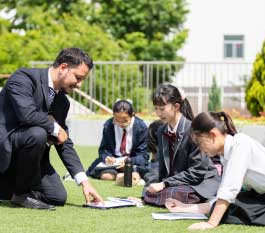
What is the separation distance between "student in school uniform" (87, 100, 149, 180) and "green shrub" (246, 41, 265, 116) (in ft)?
16.9

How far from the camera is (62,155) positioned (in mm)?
6828

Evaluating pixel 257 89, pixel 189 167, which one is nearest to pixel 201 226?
pixel 189 167

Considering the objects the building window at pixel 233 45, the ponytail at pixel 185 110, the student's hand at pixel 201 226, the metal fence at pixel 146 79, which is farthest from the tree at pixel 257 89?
the building window at pixel 233 45

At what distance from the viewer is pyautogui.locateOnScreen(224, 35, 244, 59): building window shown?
31.6 meters

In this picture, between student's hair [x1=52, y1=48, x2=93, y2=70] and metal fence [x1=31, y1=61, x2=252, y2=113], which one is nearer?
student's hair [x1=52, y1=48, x2=93, y2=70]

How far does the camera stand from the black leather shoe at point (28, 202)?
657cm

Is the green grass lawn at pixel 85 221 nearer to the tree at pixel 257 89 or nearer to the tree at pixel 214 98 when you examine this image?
the tree at pixel 257 89

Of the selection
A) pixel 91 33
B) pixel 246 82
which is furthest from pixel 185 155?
pixel 91 33

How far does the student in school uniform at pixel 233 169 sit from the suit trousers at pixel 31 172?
4.38 feet

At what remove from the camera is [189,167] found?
6.86 metres

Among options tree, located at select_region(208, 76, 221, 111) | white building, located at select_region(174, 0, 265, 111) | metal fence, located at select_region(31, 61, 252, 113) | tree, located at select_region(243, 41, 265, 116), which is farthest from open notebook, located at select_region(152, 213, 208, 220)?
white building, located at select_region(174, 0, 265, 111)

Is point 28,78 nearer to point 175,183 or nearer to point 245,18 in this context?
point 175,183

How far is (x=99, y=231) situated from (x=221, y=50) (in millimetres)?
26241

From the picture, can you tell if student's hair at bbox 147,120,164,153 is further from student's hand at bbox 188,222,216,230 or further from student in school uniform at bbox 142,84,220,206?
student's hand at bbox 188,222,216,230
